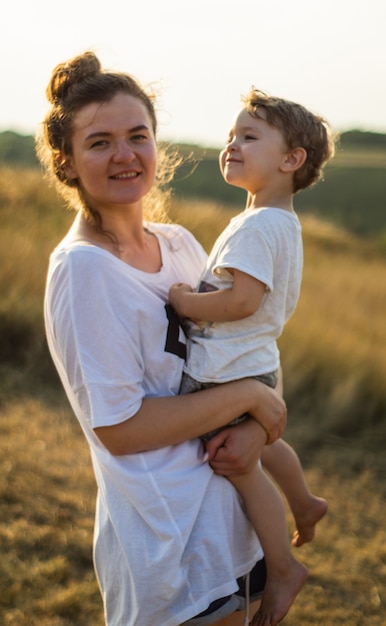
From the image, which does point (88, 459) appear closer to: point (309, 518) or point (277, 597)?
point (309, 518)

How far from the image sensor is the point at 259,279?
2043 millimetres

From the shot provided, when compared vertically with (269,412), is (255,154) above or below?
above

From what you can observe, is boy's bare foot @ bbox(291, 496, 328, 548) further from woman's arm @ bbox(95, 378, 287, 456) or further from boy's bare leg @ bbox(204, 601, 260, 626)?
woman's arm @ bbox(95, 378, 287, 456)

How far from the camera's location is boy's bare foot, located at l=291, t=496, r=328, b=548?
251 cm

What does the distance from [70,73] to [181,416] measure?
38.2 inches

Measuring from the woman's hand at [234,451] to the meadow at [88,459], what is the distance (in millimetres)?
1615

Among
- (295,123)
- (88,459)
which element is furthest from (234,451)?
(88,459)

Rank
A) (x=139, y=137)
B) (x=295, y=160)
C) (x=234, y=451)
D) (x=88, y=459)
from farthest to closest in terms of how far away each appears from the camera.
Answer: (x=88, y=459) → (x=295, y=160) → (x=139, y=137) → (x=234, y=451)

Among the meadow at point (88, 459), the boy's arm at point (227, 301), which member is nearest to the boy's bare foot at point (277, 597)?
the boy's arm at point (227, 301)

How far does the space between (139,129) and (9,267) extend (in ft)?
16.6

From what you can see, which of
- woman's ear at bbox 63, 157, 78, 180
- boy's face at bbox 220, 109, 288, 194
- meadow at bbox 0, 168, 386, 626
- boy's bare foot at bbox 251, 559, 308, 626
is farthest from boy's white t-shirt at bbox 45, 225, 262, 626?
meadow at bbox 0, 168, 386, 626

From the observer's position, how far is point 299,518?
2.53 m

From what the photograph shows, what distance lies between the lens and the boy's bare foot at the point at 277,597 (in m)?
2.15

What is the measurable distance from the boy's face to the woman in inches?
10.2
